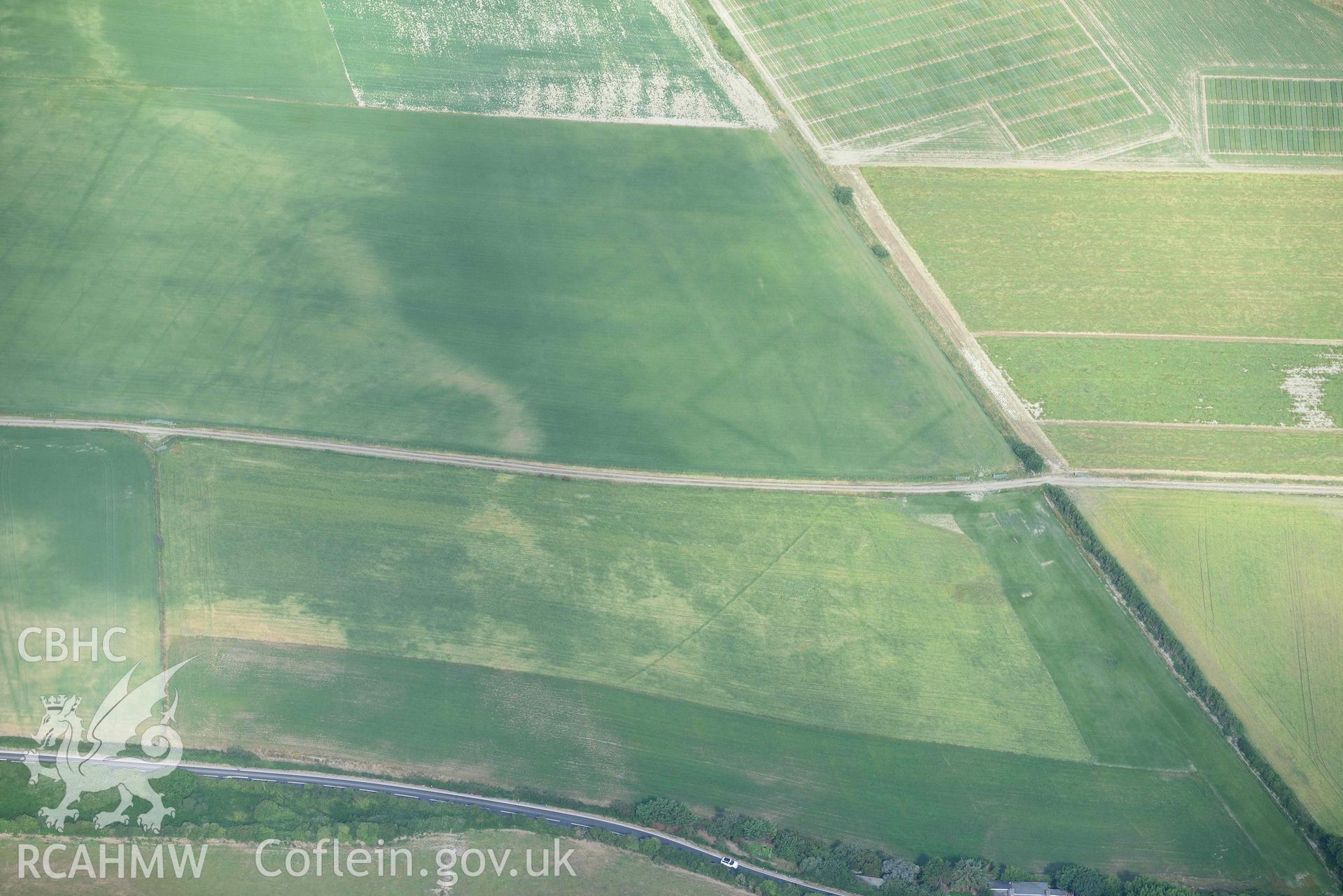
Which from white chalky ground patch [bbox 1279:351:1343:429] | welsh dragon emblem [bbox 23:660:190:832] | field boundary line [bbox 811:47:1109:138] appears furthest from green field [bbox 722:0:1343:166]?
welsh dragon emblem [bbox 23:660:190:832]

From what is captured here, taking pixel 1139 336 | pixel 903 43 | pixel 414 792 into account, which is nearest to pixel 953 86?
pixel 903 43

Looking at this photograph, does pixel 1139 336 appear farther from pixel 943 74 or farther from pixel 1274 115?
pixel 943 74

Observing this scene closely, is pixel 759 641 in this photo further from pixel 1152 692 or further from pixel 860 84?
pixel 860 84

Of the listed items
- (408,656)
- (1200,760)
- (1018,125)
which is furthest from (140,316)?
(1200,760)

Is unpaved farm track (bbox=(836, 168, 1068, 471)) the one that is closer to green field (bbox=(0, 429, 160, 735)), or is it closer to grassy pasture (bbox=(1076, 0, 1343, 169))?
grassy pasture (bbox=(1076, 0, 1343, 169))

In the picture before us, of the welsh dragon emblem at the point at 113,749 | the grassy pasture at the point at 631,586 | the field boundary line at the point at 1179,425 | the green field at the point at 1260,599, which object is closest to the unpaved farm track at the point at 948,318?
Result: the field boundary line at the point at 1179,425
